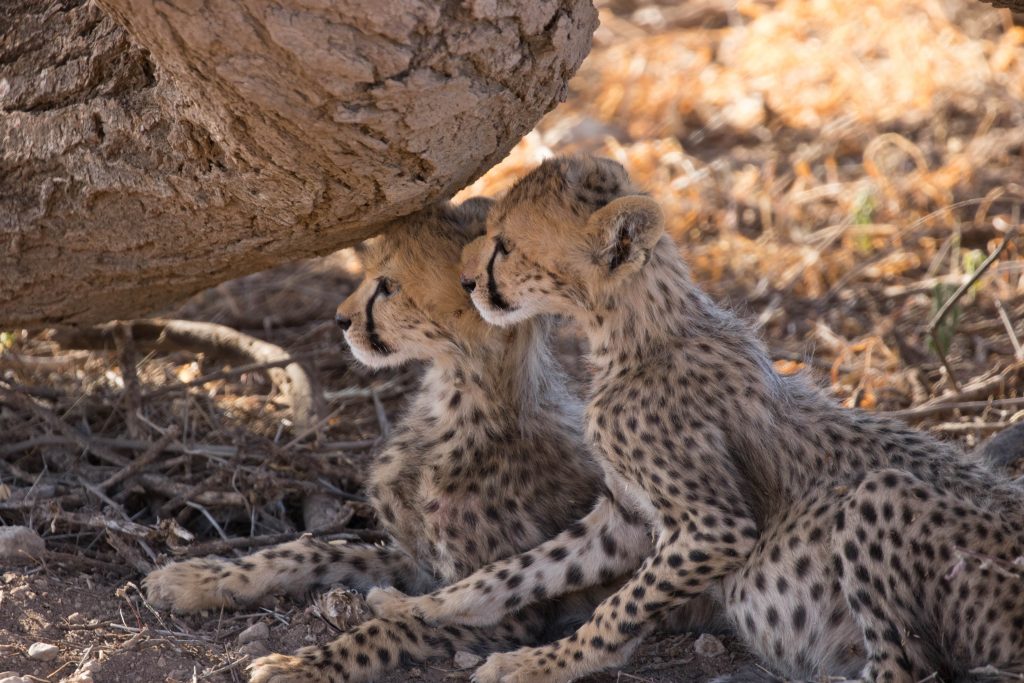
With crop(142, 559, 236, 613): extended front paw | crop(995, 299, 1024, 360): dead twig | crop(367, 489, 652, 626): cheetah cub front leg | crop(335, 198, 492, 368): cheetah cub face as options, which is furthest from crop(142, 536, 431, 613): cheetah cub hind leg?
crop(995, 299, 1024, 360): dead twig

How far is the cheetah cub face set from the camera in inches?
A: 117

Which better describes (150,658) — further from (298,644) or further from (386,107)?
(386,107)

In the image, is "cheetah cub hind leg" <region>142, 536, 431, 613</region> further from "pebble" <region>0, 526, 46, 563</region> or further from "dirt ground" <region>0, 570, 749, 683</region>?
"pebble" <region>0, 526, 46, 563</region>

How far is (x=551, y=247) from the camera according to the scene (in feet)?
9.15

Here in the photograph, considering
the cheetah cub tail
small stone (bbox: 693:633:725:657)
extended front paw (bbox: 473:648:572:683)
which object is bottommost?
extended front paw (bbox: 473:648:572:683)

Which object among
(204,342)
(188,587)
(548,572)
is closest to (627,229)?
(548,572)

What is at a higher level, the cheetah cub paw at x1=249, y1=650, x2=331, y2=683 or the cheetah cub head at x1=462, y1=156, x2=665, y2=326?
the cheetah cub head at x1=462, y1=156, x2=665, y2=326

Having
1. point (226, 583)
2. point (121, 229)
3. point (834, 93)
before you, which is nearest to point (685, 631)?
point (226, 583)

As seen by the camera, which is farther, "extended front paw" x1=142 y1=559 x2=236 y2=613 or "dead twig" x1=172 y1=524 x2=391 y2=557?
"dead twig" x1=172 y1=524 x2=391 y2=557

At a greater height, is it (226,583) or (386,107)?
(386,107)

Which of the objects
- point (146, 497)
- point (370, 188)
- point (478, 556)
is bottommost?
point (146, 497)

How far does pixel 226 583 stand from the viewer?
3043 mm

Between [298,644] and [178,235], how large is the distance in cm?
103

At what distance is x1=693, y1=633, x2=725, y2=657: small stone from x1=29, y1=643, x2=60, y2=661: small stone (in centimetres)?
144
